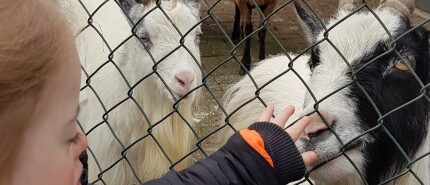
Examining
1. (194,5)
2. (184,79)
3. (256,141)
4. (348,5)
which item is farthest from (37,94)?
(194,5)

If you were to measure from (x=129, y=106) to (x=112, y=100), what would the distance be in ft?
0.37

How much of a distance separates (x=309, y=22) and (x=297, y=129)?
102 cm

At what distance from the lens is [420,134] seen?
2.62 metres

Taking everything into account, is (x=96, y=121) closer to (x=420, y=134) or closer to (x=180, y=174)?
(x=180, y=174)

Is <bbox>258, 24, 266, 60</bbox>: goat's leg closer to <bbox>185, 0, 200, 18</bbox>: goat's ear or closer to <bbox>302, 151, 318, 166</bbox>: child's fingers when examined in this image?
<bbox>185, 0, 200, 18</bbox>: goat's ear

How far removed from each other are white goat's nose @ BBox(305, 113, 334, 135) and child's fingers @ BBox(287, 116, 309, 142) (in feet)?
0.23

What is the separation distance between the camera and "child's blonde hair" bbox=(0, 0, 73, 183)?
1.39 meters

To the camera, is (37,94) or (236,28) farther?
(236,28)

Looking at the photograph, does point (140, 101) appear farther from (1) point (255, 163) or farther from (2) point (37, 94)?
(2) point (37, 94)

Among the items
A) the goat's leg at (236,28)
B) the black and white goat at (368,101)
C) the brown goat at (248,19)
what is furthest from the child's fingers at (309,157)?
the goat's leg at (236,28)

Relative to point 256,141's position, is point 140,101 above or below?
above

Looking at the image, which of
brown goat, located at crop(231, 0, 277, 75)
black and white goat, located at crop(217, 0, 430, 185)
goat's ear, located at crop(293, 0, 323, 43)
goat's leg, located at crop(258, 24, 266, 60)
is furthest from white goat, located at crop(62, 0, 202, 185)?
goat's leg, located at crop(258, 24, 266, 60)

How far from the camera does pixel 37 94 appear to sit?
1469 millimetres

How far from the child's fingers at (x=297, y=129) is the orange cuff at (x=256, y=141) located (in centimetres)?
15
